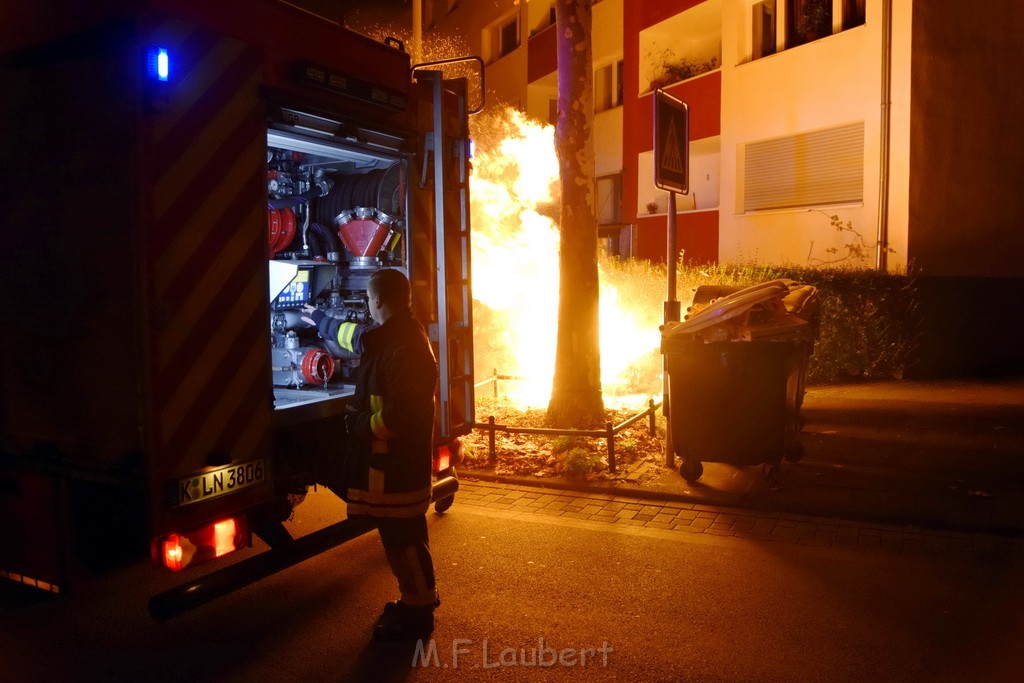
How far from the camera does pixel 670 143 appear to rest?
723 cm

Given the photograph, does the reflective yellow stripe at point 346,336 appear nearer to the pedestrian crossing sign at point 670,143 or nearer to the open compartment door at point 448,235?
the open compartment door at point 448,235

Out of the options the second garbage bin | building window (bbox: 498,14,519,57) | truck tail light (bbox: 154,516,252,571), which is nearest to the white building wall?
the second garbage bin

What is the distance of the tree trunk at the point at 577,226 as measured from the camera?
8617 mm

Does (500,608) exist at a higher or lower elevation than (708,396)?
lower

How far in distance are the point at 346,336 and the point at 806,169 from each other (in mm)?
12970

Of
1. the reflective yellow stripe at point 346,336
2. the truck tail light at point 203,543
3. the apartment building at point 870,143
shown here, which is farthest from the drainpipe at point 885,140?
the truck tail light at point 203,543

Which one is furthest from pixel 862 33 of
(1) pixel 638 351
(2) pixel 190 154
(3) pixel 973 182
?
(2) pixel 190 154

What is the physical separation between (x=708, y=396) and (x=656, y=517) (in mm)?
1095

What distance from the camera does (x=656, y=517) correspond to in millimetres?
6125

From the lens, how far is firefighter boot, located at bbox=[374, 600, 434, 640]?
4.04 meters

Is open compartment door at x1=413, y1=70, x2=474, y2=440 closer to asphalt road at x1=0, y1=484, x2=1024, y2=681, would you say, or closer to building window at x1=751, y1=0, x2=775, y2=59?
asphalt road at x1=0, y1=484, x2=1024, y2=681

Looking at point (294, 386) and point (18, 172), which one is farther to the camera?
point (294, 386)

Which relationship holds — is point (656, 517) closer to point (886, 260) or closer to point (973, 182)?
point (886, 260)

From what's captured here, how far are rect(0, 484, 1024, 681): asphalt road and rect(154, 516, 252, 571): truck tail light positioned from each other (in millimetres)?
528
